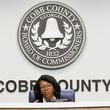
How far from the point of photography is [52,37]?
4.19 meters

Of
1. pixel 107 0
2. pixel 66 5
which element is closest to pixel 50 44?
pixel 66 5

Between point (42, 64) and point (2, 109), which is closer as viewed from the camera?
point (2, 109)

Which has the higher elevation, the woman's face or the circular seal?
the circular seal

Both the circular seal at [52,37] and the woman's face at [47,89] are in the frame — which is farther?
the circular seal at [52,37]

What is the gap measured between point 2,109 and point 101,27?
246cm

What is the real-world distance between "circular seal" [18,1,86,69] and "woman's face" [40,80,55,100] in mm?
834

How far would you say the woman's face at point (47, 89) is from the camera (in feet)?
10.6

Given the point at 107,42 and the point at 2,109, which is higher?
the point at 107,42

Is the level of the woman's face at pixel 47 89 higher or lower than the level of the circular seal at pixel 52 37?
lower

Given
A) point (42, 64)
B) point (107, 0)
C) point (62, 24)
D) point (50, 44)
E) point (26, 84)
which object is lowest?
point (26, 84)

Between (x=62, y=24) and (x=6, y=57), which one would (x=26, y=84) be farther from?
(x=62, y=24)

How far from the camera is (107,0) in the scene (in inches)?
167

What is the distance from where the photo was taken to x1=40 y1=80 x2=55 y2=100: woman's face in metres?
3.25

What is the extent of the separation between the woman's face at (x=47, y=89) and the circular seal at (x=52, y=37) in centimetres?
83
